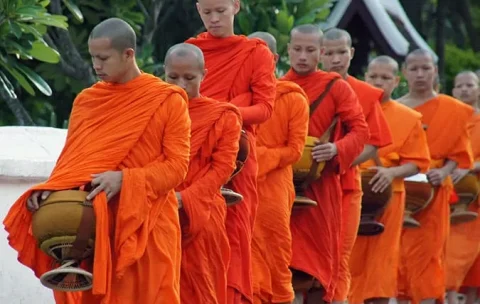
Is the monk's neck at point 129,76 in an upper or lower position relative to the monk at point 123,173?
upper

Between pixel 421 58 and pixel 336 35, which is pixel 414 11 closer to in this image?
pixel 421 58

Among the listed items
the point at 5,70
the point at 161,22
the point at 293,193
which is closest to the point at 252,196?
the point at 293,193

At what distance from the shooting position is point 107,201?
823 cm

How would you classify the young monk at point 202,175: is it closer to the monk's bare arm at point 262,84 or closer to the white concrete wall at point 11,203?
the monk's bare arm at point 262,84

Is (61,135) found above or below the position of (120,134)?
below

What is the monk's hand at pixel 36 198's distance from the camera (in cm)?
820

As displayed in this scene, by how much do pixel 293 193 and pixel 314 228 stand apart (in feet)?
2.15

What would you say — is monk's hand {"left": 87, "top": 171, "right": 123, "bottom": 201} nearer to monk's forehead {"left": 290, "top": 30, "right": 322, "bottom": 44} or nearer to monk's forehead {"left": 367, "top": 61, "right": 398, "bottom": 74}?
monk's forehead {"left": 290, "top": 30, "right": 322, "bottom": 44}

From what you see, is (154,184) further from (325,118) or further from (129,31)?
(325,118)

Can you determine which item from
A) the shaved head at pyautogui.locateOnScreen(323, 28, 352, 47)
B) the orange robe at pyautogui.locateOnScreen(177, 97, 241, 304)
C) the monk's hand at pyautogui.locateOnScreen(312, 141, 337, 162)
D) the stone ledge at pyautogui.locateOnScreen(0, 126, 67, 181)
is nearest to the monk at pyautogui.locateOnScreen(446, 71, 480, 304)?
the shaved head at pyautogui.locateOnScreen(323, 28, 352, 47)

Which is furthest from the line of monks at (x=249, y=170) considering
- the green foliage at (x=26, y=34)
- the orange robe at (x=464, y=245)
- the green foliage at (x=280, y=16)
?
the green foliage at (x=26, y=34)

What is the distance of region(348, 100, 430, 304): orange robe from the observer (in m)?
13.1

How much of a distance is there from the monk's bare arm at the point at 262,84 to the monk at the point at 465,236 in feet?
18.3

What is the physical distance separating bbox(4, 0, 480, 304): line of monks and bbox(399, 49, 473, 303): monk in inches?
0.5
